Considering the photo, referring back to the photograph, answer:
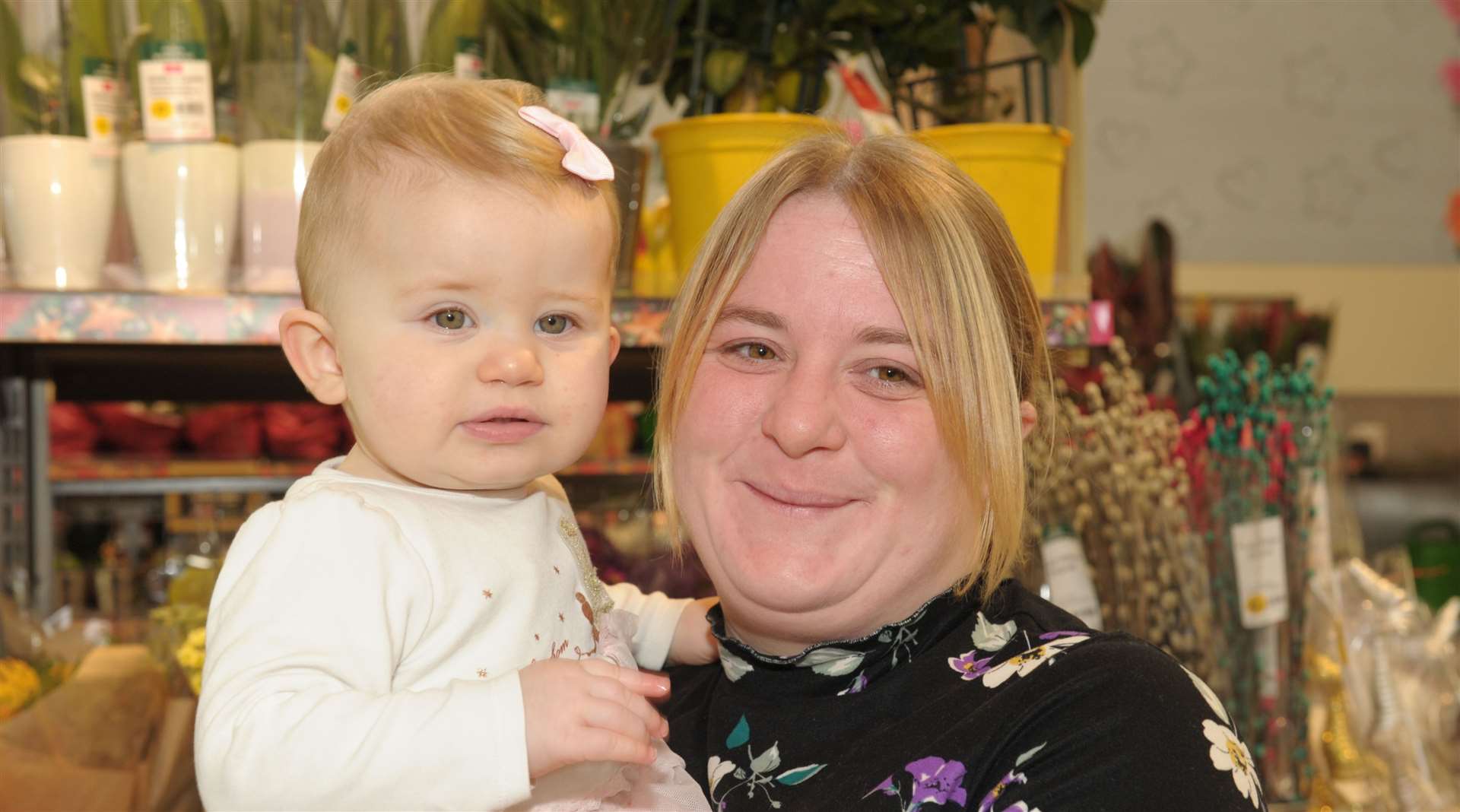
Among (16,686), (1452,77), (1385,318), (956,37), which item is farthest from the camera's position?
(1452,77)

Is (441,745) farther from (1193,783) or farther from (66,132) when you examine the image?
(66,132)

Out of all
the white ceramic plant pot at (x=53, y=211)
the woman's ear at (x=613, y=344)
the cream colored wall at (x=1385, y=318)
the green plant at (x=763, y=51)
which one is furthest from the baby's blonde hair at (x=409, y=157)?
the cream colored wall at (x=1385, y=318)

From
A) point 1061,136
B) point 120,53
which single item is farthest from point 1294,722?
point 120,53

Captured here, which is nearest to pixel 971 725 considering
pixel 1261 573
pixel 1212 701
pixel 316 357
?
pixel 1212 701

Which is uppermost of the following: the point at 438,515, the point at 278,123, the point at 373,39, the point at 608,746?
the point at 373,39

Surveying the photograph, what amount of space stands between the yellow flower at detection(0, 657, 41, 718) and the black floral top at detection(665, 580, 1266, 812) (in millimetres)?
878

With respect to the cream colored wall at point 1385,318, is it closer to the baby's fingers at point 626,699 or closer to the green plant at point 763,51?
the green plant at point 763,51

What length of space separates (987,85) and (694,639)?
3.69ft

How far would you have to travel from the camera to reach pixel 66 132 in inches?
62.9

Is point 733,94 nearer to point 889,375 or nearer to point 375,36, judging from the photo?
point 375,36

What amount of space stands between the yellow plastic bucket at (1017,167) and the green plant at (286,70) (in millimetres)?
812

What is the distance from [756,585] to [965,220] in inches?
15.4

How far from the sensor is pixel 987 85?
212 cm

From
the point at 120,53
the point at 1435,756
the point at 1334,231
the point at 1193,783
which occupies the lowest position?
the point at 1435,756
